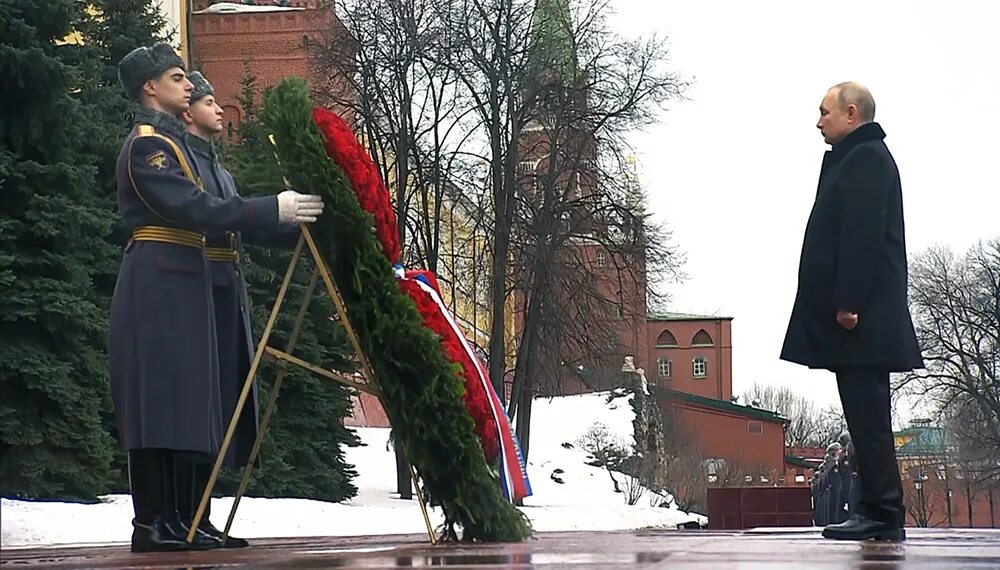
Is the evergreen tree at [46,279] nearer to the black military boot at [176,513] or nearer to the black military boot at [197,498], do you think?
the black military boot at [197,498]

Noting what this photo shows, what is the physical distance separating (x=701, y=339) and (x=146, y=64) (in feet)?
331

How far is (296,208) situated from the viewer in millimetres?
5836

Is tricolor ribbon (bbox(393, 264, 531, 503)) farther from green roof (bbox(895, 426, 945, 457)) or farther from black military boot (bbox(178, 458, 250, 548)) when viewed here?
green roof (bbox(895, 426, 945, 457))

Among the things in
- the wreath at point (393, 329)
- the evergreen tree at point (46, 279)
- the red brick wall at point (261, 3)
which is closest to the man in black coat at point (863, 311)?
the wreath at point (393, 329)

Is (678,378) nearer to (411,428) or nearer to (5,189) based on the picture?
(5,189)

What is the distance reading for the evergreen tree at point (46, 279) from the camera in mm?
14336

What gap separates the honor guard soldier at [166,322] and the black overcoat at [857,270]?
6.27 feet

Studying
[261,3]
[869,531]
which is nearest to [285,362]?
[869,531]

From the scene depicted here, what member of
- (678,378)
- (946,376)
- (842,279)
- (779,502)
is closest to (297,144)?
(842,279)

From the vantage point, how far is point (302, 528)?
554 inches

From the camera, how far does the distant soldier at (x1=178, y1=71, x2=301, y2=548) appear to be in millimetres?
6266

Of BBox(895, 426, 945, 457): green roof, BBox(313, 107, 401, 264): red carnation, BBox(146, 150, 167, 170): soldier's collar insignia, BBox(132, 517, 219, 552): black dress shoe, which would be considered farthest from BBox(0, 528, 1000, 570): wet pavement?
BBox(895, 426, 945, 457): green roof

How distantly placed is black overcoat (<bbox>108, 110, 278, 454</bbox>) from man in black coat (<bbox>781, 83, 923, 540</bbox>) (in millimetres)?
2091

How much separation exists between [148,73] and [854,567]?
368 centimetres
